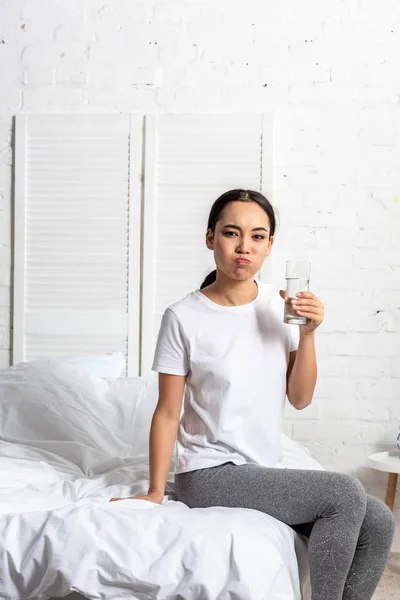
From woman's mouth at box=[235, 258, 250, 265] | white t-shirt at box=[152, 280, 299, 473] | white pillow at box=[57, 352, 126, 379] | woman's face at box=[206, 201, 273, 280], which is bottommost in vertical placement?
white pillow at box=[57, 352, 126, 379]

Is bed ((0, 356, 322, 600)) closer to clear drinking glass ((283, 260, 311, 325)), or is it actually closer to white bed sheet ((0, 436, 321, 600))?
white bed sheet ((0, 436, 321, 600))

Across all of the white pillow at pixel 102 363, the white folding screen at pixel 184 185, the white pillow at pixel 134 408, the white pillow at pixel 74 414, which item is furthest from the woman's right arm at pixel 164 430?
the white folding screen at pixel 184 185

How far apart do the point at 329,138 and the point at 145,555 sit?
2158 mm

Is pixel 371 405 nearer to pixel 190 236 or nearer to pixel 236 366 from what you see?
pixel 190 236

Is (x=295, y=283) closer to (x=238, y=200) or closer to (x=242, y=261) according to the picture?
(x=242, y=261)

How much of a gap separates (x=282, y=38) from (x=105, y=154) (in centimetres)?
84

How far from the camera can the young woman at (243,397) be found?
1449mm

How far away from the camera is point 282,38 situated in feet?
10.0

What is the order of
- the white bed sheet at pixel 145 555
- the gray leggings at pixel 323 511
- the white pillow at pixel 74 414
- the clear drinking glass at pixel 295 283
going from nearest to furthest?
1. the white bed sheet at pixel 145 555
2. the gray leggings at pixel 323 511
3. the clear drinking glass at pixel 295 283
4. the white pillow at pixel 74 414

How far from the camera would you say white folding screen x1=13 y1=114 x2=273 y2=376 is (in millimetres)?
3082

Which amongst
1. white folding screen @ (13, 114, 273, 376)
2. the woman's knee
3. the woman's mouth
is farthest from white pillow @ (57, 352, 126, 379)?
the woman's knee

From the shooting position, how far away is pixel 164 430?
5.28ft

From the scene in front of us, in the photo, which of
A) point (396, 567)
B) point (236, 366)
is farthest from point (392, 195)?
point (236, 366)

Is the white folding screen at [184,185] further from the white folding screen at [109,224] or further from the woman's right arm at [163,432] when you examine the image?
the woman's right arm at [163,432]
